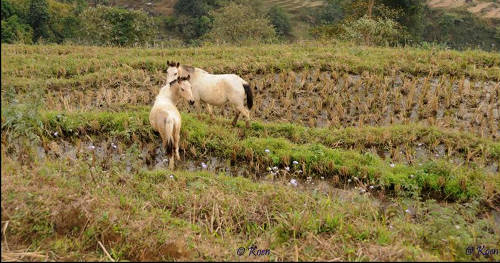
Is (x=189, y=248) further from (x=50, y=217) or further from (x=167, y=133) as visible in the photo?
(x=167, y=133)

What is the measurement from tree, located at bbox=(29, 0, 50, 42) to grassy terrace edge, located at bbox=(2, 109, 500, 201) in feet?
117

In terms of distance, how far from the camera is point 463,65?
12242 mm

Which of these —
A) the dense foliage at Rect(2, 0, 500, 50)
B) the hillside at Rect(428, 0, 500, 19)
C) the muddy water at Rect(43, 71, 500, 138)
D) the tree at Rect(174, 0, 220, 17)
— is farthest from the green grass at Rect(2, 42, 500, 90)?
the hillside at Rect(428, 0, 500, 19)

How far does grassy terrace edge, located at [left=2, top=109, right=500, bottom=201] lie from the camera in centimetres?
632

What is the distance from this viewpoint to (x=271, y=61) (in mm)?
12812

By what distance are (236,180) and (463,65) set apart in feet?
31.5

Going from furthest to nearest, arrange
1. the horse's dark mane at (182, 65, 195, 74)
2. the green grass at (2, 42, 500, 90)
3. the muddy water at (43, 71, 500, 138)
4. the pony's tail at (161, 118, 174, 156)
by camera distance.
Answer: the green grass at (2, 42, 500, 90), the muddy water at (43, 71, 500, 138), the horse's dark mane at (182, 65, 195, 74), the pony's tail at (161, 118, 174, 156)

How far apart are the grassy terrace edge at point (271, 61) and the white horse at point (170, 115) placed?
513 centimetres

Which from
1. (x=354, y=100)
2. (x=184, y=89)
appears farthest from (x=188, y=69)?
(x=354, y=100)

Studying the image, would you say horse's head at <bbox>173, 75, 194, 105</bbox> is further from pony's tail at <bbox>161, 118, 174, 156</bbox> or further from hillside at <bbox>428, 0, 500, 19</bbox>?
hillside at <bbox>428, 0, 500, 19</bbox>

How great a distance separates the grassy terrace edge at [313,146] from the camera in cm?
632

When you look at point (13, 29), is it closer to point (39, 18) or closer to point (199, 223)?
point (39, 18)

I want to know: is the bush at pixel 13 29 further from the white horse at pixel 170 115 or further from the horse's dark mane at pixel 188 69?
the white horse at pixel 170 115

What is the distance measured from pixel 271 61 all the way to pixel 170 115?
683 centimetres
